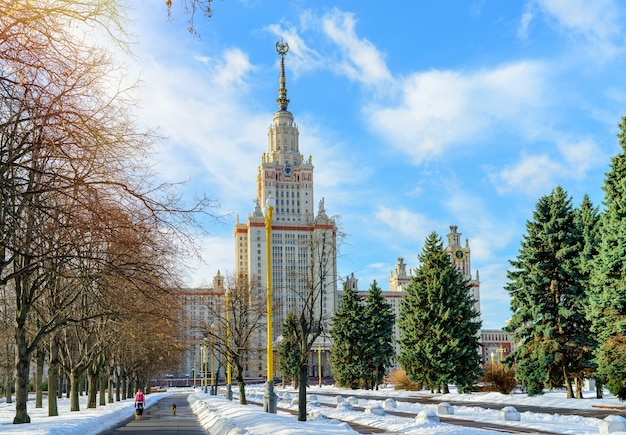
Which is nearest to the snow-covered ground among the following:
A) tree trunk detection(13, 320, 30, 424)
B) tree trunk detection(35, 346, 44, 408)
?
tree trunk detection(13, 320, 30, 424)

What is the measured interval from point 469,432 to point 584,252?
22.4 metres

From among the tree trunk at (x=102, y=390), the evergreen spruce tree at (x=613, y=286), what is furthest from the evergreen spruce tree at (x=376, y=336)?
the evergreen spruce tree at (x=613, y=286)

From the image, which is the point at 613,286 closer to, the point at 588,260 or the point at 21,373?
the point at 588,260

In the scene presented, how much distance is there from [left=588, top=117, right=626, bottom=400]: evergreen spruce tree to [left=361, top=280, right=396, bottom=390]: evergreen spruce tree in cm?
3339

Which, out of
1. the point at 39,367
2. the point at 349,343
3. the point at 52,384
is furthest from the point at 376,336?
the point at 52,384

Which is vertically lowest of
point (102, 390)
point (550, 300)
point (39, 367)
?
point (102, 390)

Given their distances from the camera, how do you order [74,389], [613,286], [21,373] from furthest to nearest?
[74,389] < [613,286] < [21,373]

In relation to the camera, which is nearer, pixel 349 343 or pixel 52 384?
pixel 52 384

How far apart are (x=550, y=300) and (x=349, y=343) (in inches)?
1130

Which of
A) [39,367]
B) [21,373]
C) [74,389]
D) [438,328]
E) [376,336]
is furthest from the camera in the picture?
[376,336]

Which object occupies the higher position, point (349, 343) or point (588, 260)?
point (588, 260)

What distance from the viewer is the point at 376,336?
6644 cm

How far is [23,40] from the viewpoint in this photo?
9.01 metres

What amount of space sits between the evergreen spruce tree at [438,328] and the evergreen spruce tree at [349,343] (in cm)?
1356
